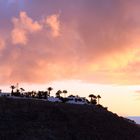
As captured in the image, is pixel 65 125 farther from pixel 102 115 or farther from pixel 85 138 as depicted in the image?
pixel 102 115

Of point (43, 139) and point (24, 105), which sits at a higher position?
point (24, 105)

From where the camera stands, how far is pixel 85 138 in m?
96.1

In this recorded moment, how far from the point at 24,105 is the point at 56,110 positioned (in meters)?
7.63

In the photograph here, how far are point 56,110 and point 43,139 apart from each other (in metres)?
20.7

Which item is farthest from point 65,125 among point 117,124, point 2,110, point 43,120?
point 117,124

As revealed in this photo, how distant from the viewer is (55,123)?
321 ft

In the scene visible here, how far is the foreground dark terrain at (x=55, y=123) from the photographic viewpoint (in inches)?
3501

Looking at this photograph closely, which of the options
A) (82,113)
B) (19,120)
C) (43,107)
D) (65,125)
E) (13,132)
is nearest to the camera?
(13,132)

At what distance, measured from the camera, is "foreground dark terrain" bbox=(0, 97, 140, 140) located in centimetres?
8894

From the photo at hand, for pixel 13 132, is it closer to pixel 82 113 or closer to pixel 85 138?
pixel 85 138

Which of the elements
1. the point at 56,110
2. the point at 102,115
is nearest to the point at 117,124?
the point at 102,115

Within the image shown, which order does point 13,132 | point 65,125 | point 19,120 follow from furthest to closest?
point 65,125
point 19,120
point 13,132

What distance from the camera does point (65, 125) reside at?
9944 cm

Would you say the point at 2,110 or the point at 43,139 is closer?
the point at 43,139
